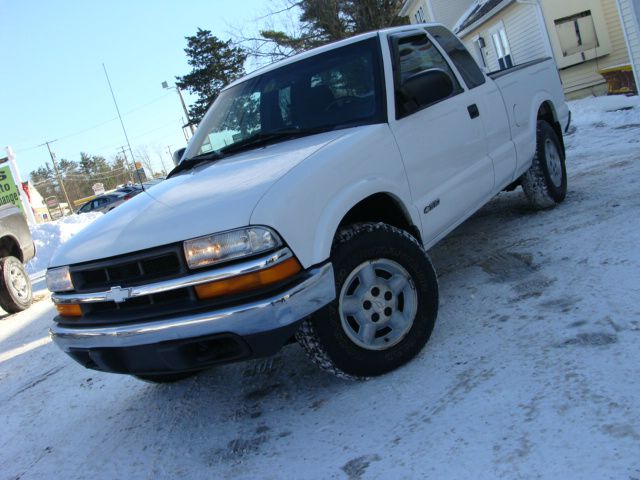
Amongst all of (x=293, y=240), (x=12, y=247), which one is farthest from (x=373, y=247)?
(x=12, y=247)

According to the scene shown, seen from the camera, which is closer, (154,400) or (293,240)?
(293,240)

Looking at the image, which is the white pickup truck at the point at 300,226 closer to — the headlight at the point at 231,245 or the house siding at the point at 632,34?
the headlight at the point at 231,245

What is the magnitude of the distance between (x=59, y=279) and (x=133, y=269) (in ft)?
1.96

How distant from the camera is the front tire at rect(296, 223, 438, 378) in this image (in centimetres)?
281

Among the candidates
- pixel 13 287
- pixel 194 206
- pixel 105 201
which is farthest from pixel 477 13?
pixel 194 206

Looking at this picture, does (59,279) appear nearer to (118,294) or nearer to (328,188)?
(118,294)

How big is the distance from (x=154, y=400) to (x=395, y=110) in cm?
239

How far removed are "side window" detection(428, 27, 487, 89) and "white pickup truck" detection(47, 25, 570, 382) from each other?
8 cm

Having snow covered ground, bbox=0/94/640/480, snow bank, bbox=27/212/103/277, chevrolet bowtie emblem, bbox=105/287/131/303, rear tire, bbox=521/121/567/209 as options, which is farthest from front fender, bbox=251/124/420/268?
snow bank, bbox=27/212/103/277

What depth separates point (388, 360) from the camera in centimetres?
304

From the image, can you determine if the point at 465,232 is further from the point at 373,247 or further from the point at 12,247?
the point at 12,247

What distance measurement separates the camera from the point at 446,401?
2680 mm

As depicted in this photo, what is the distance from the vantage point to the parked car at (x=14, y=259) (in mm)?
7715

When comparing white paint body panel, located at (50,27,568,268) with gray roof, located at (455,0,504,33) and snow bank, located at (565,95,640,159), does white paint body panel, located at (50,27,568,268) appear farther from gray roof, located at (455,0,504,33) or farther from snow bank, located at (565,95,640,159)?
gray roof, located at (455,0,504,33)
